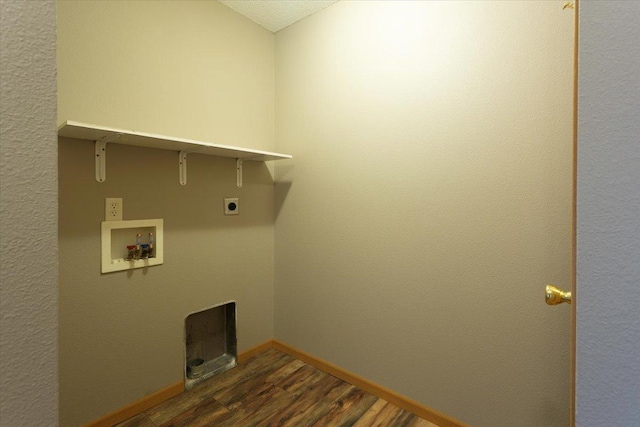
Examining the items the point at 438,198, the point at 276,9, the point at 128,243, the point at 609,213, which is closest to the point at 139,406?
the point at 128,243

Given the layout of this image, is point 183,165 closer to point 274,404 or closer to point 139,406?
point 139,406

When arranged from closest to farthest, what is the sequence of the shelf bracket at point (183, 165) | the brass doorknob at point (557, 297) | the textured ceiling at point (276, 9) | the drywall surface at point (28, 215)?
the drywall surface at point (28, 215), the brass doorknob at point (557, 297), the shelf bracket at point (183, 165), the textured ceiling at point (276, 9)

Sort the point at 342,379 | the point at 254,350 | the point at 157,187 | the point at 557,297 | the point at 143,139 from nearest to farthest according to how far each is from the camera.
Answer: the point at 557,297 → the point at 143,139 → the point at 157,187 → the point at 342,379 → the point at 254,350

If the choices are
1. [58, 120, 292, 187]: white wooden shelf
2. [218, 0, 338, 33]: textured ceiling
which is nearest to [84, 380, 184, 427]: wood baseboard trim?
[58, 120, 292, 187]: white wooden shelf

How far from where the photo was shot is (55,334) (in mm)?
519

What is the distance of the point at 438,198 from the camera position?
158 cm

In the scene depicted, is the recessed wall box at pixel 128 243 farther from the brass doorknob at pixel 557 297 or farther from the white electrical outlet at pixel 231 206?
the brass doorknob at pixel 557 297

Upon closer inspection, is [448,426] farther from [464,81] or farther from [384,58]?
[384,58]

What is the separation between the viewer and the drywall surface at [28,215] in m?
0.46

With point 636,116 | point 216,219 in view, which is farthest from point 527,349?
point 216,219

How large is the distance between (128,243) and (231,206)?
0.66 meters

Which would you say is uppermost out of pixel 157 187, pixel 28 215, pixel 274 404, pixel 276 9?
pixel 276 9

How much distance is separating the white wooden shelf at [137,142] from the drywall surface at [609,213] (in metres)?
1.57

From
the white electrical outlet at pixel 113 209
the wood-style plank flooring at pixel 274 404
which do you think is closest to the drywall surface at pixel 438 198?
the wood-style plank flooring at pixel 274 404
